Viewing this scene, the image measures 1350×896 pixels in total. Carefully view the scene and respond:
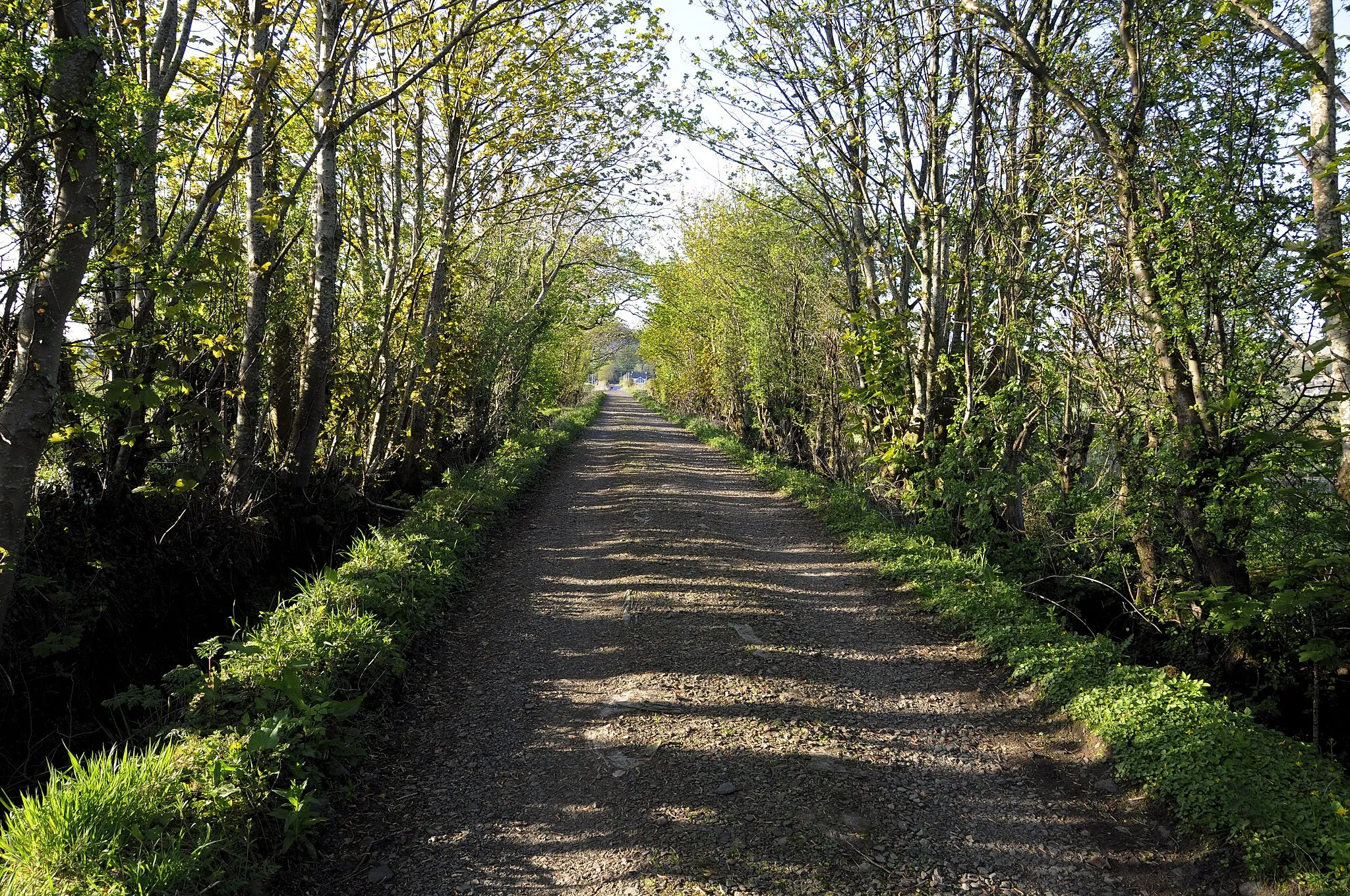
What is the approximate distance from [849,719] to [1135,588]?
12.5 feet

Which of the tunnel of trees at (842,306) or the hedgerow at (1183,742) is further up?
the tunnel of trees at (842,306)

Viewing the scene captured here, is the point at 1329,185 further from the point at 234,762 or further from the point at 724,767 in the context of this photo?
the point at 234,762

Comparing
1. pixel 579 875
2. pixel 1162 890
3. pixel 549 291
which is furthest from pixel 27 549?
pixel 549 291

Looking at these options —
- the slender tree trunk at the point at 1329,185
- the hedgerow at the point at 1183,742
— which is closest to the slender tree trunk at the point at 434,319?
the hedgerow at the point at 1183,742

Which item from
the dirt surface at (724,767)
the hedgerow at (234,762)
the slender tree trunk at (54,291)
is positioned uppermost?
the slender tree trunk at (54,291)

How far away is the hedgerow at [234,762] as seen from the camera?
274 centimetres

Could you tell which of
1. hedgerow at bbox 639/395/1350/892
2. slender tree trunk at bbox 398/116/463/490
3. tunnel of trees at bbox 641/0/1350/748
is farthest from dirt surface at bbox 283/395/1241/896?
→ slender tree trunk at bbox 398/116/463/490

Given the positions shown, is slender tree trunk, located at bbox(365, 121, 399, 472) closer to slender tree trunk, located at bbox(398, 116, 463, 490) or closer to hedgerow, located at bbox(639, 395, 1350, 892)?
slender tree trunk, located at bbox(398, 116, 463, 490)

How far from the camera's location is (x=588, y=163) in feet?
42.1

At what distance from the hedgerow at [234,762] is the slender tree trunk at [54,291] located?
1231 mm

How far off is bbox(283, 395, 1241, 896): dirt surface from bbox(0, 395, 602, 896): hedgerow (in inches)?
10.9

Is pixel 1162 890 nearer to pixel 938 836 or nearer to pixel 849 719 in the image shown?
pixel 938 836

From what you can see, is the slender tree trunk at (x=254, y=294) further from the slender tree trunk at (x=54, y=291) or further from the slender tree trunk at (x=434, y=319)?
the slender tree trunk at (x=434, y=319)

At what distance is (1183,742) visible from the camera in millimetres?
3865
